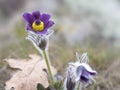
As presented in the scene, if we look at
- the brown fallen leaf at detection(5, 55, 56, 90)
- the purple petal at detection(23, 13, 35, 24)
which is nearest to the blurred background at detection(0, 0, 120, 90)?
the brown fallen leaf at detection(5, 55, 56, 90)

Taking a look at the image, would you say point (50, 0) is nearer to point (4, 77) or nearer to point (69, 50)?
point (69, 50)

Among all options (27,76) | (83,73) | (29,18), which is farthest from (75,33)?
(83,73)

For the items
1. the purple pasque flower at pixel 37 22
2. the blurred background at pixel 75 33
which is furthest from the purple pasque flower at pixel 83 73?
the blurred background at pixel 75 33

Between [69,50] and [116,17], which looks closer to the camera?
[69,50]

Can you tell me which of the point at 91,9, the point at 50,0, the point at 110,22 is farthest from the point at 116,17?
the point at 50,0

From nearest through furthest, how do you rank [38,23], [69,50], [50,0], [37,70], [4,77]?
1. [38,23]
2. [37,70]
3. [4,77]
4. [69,50]
5. [50,0]

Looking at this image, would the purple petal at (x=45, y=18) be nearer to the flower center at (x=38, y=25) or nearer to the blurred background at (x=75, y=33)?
the flower center at (x=38, y=25)

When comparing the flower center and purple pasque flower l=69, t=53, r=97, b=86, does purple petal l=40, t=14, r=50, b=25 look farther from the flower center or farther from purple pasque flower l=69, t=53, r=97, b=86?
purple pasque flower l=69, t=53, r=97, b=86

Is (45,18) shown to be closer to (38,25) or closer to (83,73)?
(38,25)
